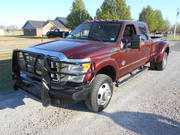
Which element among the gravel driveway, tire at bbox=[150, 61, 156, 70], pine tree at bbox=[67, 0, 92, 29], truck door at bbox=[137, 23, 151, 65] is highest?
pine tree at bbox=[67, 0, 92, 29]

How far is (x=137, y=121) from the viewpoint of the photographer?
304cm

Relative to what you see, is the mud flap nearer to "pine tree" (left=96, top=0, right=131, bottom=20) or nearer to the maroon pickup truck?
the maroon pickup truck

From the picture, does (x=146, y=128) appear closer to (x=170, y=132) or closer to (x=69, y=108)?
(x=170, y=132)

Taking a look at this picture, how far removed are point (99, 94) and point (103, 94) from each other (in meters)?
0.12

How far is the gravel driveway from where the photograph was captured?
9.12 ft

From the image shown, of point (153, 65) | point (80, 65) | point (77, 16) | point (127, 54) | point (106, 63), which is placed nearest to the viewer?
point (80, 65)

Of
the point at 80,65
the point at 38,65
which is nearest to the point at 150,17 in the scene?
the point at 80,65

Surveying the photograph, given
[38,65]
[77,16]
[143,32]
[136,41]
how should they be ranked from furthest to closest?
[77,16], [143,32], [136,41], [38,65]

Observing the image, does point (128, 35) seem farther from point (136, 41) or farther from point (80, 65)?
point (80, 65)

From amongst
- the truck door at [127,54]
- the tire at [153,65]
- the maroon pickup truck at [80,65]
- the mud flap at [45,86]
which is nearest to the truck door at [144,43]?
the truck door at [127,54]

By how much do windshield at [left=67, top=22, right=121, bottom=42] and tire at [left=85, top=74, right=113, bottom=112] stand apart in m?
1.13

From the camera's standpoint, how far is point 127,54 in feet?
13.5

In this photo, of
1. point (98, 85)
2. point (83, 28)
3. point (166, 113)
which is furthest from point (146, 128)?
point (83, 28)

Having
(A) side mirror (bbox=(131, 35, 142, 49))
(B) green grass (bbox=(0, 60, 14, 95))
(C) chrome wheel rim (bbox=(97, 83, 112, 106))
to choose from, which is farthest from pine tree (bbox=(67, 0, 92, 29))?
(C) chrome wheel rim (bbox=(97, 83, 112, 106))
